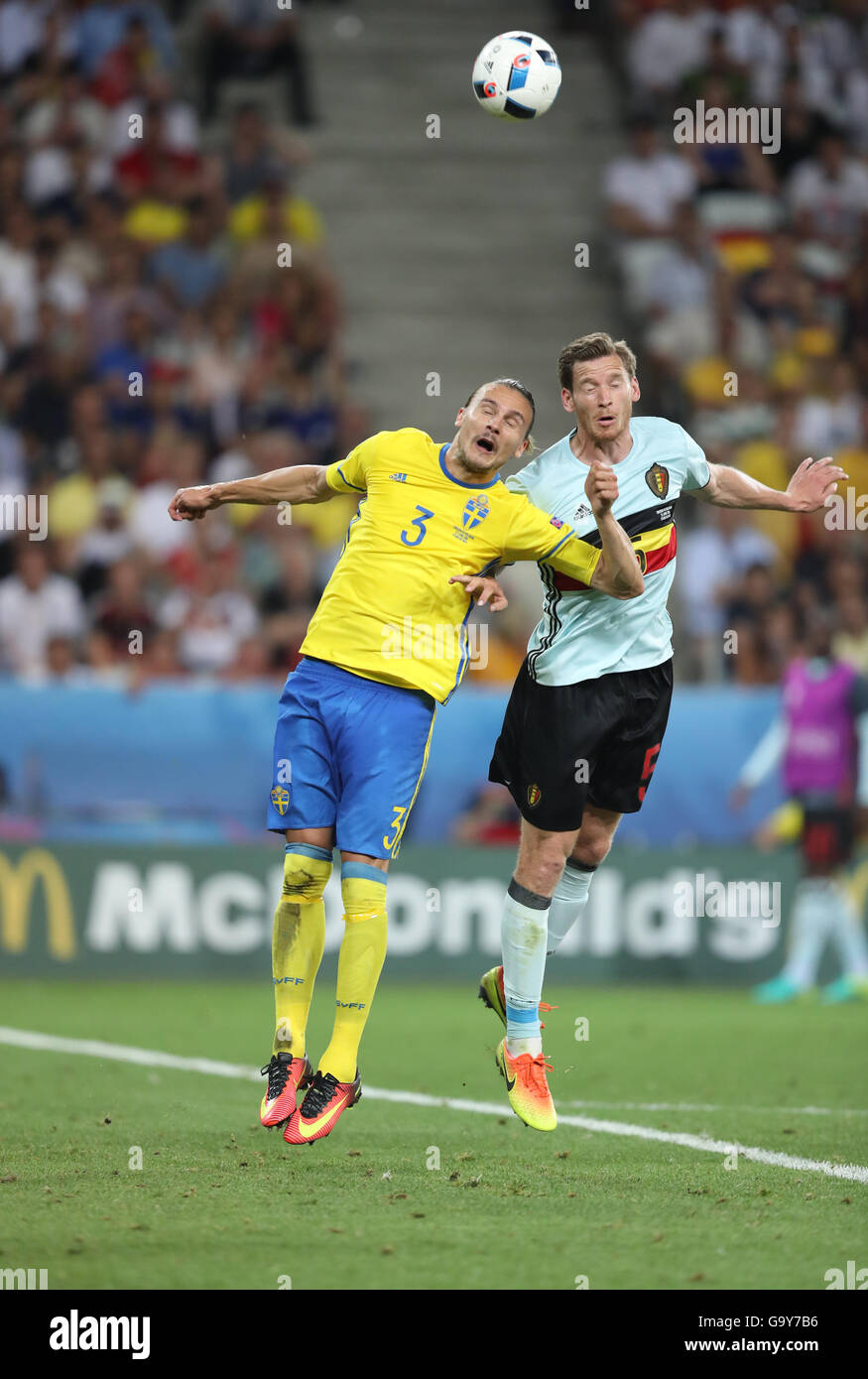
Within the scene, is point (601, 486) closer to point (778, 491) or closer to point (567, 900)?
point (778, 491)

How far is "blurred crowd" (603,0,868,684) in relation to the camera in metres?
15.1

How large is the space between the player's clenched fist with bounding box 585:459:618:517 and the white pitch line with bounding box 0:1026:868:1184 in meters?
2.25

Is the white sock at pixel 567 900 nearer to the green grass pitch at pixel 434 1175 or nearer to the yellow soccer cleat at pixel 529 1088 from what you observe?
the yellow soccer cleat at pixel 529 1088

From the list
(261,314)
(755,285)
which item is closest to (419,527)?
(261,314)

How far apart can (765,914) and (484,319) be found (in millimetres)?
7336

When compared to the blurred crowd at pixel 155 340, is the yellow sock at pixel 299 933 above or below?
below

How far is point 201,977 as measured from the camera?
12.8 m

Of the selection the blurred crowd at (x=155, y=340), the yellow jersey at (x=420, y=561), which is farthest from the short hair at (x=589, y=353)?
the blurred crowd at (x=155, y=340)

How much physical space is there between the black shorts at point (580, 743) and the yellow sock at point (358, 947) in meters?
0.72

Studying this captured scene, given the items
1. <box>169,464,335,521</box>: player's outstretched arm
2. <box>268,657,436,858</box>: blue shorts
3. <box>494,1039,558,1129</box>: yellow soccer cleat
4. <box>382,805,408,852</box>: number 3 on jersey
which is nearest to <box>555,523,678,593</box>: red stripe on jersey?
<box>268,657,436,858</box>: blue shorts

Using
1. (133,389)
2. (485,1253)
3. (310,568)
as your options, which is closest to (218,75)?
(133,389)

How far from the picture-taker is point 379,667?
636cm

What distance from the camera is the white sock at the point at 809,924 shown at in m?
12.9

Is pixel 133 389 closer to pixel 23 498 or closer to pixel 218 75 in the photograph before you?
pixel 23 498
